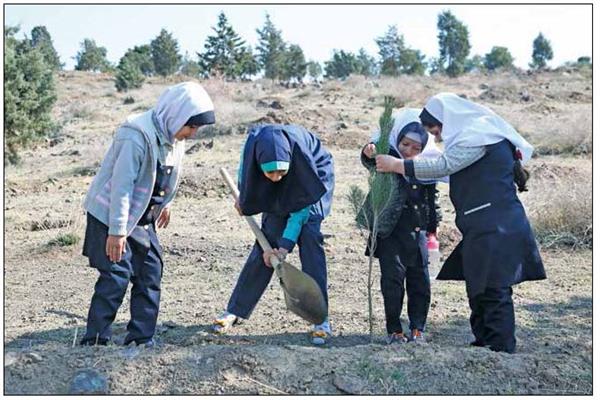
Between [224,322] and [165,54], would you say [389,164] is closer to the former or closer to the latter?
[224,322]

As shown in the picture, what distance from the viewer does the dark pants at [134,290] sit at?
3.83m

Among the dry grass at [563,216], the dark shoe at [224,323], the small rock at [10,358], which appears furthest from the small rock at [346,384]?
the dry grass at [563,216]

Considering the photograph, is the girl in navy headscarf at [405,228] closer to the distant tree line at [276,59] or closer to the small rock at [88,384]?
the small rock at [88,384]

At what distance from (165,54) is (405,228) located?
4458 centimetres

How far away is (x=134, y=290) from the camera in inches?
159

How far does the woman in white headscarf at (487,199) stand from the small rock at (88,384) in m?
1.69

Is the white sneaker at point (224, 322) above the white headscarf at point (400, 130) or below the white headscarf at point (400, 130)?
below

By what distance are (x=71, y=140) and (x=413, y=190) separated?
1266 cm

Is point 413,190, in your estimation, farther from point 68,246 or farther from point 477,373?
point 68,246

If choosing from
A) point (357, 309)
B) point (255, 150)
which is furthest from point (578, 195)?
point (255, 150)

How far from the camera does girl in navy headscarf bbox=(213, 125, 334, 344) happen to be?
13.1ft

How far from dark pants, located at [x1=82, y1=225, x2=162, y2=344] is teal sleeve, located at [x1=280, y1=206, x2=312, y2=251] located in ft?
2.32

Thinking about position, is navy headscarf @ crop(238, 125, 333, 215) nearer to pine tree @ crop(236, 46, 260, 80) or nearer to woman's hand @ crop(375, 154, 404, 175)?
woman's hand @ crop(375, 154, 404, 175)

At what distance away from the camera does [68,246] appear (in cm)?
662
